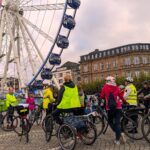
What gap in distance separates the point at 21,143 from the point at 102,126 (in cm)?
261

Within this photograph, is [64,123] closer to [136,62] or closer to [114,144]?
[114,144]

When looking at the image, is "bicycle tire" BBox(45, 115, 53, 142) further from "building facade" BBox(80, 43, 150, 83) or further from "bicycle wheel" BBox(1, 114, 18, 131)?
"building facade" BBox(80, 43, 150, 83)

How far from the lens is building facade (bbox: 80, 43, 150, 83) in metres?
101

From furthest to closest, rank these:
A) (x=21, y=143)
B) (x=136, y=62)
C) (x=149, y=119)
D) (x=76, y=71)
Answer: (x=76, y=71)
(x=136, y=62)
(x=21, y=143)
(x=149, y=119)

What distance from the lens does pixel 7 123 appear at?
52.3 ft

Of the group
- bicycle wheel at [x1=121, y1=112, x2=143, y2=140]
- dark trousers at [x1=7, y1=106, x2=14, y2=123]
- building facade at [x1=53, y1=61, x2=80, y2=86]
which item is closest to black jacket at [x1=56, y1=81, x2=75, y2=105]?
bicycle wheel at [x1=121, y1=112, x2=143, y2=140]

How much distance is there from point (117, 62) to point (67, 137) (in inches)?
Answer: 3792

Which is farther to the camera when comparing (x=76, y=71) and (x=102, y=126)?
(x=76, y=71)

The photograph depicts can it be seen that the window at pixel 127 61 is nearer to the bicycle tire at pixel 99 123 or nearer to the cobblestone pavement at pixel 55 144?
the cobblestone pavement at pixel 55 144

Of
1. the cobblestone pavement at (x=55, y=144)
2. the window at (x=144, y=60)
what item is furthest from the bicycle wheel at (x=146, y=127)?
the window at (x=144, y=60)

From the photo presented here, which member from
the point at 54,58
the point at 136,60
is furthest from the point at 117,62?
the point at 54,58

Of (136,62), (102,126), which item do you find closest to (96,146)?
(102,126)

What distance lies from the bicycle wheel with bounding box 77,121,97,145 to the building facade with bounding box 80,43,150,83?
294 feet

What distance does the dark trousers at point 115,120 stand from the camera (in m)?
10.3
